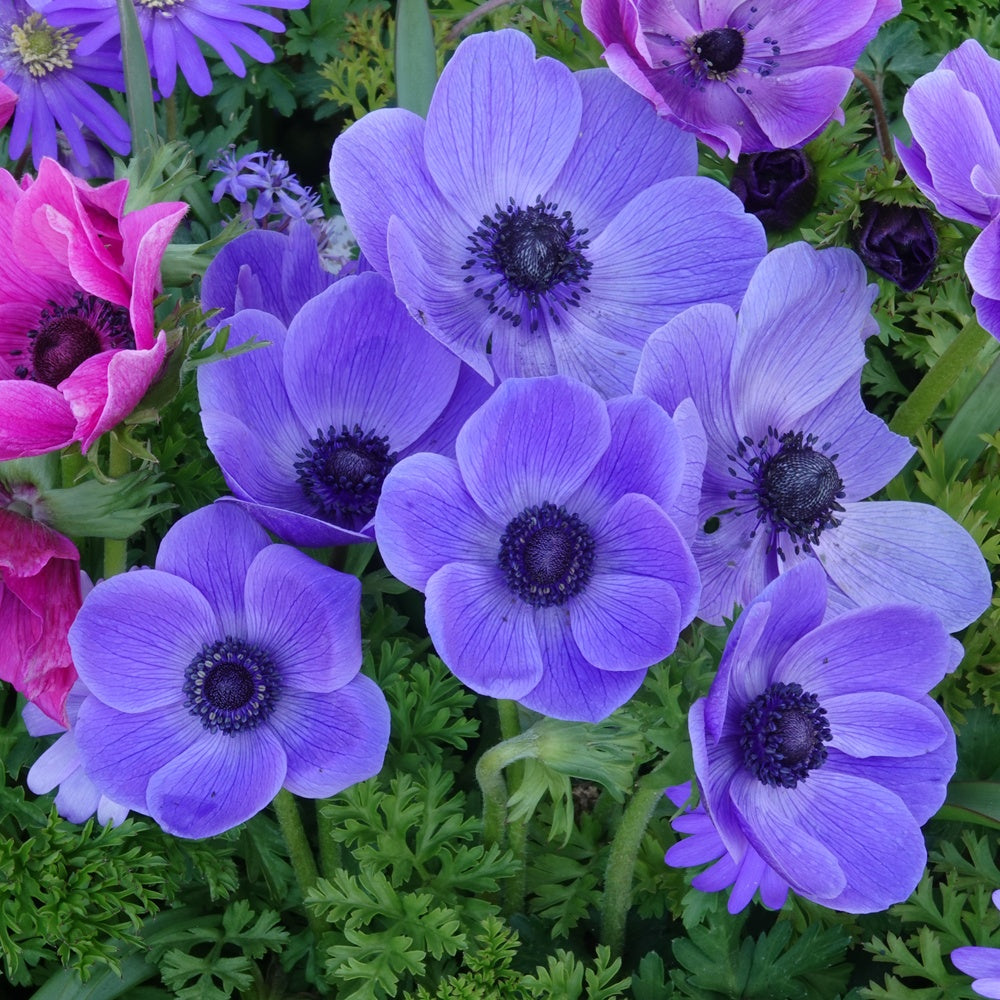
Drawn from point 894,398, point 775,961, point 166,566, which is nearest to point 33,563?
point 166,566

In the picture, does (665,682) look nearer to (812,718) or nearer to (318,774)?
(812,718)

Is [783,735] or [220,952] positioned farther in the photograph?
[220,952]

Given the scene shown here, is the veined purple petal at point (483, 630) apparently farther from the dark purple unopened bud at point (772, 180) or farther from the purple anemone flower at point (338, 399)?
the dark purple unopened bud at point (772, 180)

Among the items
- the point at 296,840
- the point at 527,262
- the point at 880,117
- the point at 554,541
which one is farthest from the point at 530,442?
the point at 880,117

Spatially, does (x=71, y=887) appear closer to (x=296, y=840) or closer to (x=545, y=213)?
(x=296, y=840)

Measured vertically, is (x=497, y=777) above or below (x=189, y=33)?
below

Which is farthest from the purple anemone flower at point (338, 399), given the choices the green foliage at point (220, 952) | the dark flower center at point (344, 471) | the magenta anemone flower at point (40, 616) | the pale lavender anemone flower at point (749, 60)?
the green foliage at point (220, 952)
